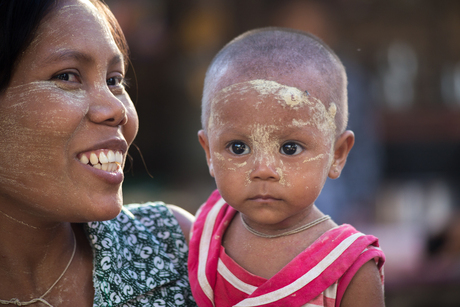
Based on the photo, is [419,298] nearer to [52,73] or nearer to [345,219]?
[345,219]

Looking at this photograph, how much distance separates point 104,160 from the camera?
1628 mm

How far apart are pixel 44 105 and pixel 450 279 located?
4695 millimetres

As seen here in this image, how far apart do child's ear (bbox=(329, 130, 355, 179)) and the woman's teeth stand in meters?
0.85

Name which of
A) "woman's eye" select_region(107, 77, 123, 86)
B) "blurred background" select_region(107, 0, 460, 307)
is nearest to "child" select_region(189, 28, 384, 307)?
"woman's eye" select_region(107, 77, 123, 86)

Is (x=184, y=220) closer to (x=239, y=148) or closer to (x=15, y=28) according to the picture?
(x=239, y=148)

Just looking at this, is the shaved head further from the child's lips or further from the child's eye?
the child's lips

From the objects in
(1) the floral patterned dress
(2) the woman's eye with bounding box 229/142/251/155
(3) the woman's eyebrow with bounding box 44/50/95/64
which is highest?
(3) the woman's eyebrow with bounding box 44/50/95/64

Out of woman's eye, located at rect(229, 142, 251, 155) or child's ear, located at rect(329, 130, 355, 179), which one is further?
child's ear, located at rect(329, 130, 355, 179)

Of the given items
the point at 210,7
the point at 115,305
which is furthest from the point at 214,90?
the point at 210,7

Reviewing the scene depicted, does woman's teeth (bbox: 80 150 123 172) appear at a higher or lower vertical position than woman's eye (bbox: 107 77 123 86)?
lower

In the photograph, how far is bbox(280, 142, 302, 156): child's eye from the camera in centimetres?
170

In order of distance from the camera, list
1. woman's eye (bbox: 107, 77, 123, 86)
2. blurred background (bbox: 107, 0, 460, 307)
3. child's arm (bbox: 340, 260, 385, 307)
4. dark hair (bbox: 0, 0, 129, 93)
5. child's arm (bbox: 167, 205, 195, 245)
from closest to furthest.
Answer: dark hair (bbox: 0, 0, 129, 93), child's arm (bbox: 340, 260, 385, 307), woman's eye (bbox: 107, 77, 123, 86), child's arm (bbox: 167, 205, 195, 245), blurred background (bbox: 107, 0, 460, 307)

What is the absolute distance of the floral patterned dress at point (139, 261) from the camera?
174 centimetres

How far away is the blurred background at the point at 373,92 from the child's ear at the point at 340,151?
10.6 feet
